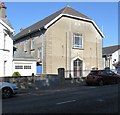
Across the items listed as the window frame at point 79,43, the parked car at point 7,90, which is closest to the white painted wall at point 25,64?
the window frame at point 79,43

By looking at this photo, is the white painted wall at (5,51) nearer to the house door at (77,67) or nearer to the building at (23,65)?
the building at (23,65)

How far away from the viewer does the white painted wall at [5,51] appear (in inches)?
1080

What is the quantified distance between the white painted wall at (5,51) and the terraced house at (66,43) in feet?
17.4

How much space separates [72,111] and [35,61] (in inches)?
868

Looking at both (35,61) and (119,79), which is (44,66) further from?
(119,79)

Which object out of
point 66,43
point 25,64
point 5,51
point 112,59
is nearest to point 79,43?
point 66,43

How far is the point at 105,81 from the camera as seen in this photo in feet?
82.7

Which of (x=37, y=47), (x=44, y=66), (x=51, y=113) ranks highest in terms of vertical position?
(x=37, y=47)

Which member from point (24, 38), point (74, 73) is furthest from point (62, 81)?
point (24, 38)

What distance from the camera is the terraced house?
108 ft

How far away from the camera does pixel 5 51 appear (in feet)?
91.4

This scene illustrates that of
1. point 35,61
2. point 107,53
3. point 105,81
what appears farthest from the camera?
point 107,53

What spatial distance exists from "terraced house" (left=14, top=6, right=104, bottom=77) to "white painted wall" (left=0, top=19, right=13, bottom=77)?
5.29 meters

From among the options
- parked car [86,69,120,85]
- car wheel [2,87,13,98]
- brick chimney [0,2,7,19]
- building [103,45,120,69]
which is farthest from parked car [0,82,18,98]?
building [103,45,120,69]
